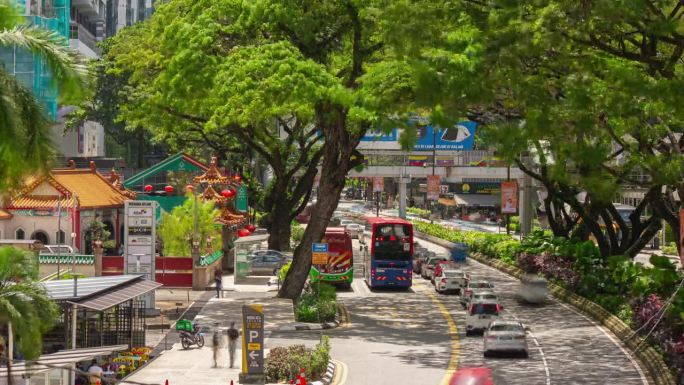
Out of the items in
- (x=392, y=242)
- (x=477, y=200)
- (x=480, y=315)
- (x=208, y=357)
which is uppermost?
(x=477, y=200)

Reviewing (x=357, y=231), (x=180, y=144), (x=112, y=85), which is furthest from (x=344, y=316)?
(x=112, y=85)

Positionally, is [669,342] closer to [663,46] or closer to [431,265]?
[663,46]

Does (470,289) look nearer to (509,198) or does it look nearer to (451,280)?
(451,280)

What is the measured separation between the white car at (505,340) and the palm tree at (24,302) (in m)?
15.9

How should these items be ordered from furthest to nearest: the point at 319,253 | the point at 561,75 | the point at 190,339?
the point at 319,253 → the point at 190,339 → the point at 561,75

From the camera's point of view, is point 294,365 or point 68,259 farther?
point 68,259

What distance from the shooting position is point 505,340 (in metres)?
34.1

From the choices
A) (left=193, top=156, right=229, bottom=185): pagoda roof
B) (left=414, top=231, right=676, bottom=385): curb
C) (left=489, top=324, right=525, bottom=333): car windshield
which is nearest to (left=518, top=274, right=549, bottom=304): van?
(left=414, top=231, right=676, bottom=385): curb

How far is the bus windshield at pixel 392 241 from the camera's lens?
2158 inches

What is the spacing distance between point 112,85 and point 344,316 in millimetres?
72132

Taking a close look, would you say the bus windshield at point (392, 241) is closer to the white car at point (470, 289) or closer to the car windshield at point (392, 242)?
the car windshield at point (392, 242)

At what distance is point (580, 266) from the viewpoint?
51406 millimetres

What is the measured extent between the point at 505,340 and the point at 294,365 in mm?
7845

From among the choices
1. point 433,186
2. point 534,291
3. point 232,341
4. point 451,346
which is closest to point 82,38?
point 433,186
